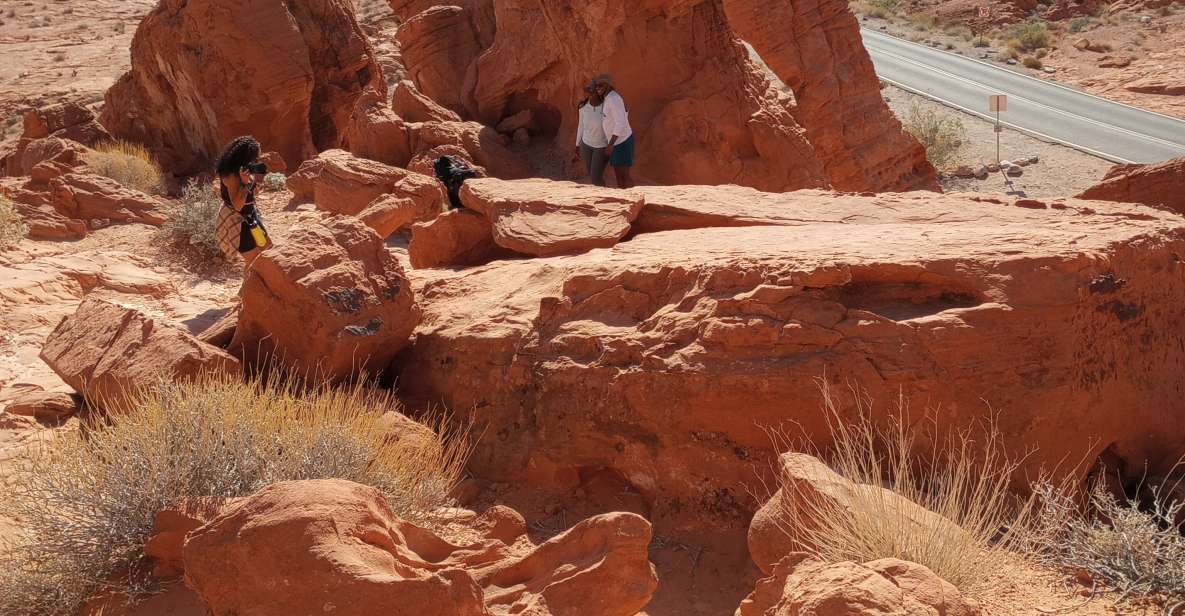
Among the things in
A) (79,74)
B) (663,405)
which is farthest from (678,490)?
(79,74)

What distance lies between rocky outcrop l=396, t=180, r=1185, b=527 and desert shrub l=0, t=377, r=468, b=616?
74 cm

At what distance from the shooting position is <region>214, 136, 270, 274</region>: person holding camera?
339 inches

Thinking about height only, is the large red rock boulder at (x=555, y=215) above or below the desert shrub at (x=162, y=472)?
above

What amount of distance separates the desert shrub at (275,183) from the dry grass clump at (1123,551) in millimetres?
11780

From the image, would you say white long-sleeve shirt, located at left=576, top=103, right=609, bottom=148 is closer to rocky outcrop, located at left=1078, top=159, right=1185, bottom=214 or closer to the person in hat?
the person in hat

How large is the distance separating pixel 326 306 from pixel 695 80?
7.88 metres

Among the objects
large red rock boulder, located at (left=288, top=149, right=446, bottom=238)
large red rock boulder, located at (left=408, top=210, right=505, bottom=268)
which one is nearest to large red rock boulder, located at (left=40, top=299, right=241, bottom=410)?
large red rock boulder, located at (left=408, top=210, right=505, bottom=268)

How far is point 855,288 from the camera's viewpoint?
5.08 metres

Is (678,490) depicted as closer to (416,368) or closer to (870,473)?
(870,473)

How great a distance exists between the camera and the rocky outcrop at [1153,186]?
29.1 feet

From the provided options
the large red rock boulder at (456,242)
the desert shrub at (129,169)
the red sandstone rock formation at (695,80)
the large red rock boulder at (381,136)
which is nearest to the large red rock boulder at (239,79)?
the desert shrub at (129,169)

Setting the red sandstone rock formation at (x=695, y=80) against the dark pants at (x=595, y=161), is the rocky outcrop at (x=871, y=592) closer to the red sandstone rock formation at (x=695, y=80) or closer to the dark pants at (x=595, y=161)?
the dark pants at (x=595, y=161)

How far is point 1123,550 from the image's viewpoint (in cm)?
408

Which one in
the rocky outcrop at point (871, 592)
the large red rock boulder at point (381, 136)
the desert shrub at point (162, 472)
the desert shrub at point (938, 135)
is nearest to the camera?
the rocky outcrop at point (871, 592)
